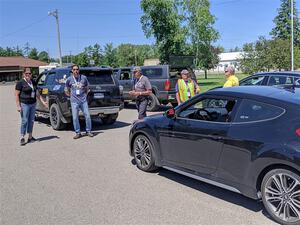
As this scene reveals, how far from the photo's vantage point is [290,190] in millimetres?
3957

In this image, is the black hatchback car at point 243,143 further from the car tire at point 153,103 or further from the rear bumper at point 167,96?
the car tire at point 153,103

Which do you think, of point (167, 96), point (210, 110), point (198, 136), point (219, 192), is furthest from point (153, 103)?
point (198, 136)

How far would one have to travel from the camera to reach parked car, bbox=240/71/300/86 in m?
9.82

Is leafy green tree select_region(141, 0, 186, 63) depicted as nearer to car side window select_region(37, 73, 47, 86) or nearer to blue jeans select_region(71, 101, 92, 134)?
car side window select_region(37, 73, 47, 86)

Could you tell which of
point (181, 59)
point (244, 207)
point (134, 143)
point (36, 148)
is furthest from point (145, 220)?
point (181, 59)

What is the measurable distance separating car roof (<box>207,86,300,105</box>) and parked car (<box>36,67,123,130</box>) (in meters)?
5.80

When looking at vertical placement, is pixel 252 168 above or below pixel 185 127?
below

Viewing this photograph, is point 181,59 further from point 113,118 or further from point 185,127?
point 185,127

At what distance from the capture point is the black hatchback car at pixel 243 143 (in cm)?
396

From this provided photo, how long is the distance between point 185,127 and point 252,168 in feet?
4.24

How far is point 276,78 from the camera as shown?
10375mm

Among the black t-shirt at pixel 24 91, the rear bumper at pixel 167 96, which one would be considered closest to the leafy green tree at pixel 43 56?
the rear bumper at pixel 167 96

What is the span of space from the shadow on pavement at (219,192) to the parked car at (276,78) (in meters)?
5.16

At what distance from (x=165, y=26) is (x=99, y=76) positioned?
21.8 metres
